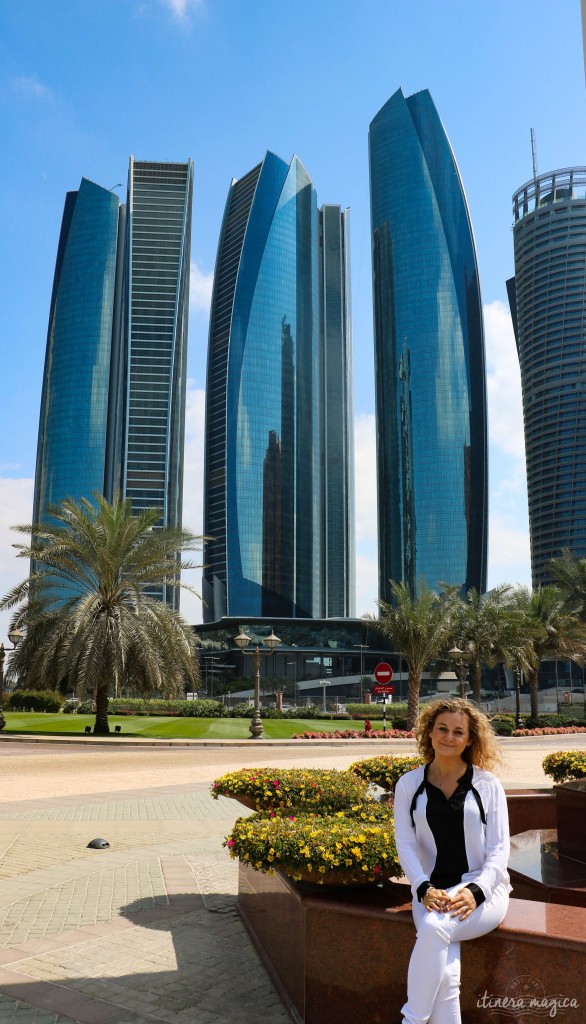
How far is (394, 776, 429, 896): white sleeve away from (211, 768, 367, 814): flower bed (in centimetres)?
233

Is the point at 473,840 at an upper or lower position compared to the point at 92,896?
upper

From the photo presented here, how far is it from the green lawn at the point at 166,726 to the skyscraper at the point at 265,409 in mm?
90550

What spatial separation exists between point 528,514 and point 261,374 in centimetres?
5525

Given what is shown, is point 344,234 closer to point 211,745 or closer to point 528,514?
point 528,514

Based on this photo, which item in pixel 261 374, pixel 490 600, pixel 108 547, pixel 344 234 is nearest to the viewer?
pixel 108 547

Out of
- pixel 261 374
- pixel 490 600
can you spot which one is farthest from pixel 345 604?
pixel 490 600

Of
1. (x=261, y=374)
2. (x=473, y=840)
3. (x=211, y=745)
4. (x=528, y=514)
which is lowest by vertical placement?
(x=211, y=745)

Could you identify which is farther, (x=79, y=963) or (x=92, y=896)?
(x=92, y=896)

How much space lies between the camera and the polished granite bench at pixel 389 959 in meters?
3.74

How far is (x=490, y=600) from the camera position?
1780 inches

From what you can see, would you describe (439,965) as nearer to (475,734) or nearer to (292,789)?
(475,734)

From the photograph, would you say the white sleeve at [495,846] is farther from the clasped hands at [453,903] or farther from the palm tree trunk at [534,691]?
the palm tree trunk at [534,691]

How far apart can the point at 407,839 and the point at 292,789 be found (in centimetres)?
291

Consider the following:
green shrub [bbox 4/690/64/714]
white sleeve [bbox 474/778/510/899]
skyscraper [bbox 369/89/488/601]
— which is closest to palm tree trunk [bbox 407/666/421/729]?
green shrub [bbox 4/690/64/714]
